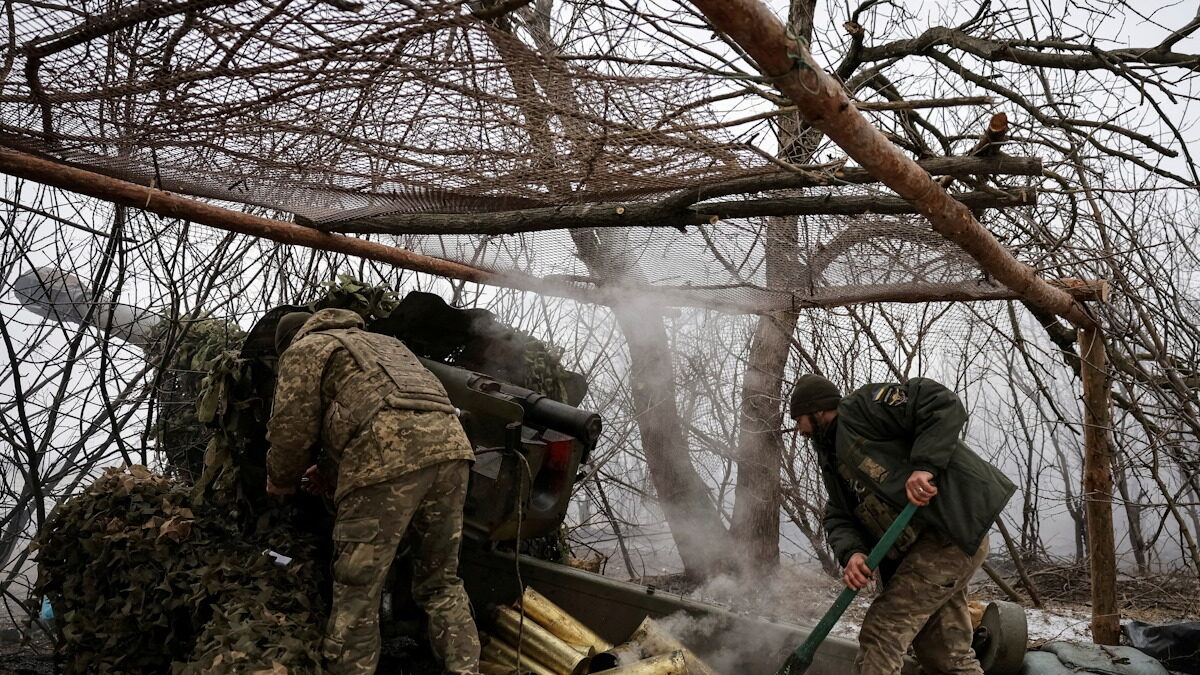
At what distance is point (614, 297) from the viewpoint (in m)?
6.01

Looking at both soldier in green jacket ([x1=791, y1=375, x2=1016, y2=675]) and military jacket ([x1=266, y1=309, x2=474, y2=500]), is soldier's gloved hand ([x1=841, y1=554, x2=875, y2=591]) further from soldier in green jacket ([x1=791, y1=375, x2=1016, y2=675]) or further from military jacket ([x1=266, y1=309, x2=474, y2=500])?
military jacket ([x1=266, y1=309, x2=474, y2=500])

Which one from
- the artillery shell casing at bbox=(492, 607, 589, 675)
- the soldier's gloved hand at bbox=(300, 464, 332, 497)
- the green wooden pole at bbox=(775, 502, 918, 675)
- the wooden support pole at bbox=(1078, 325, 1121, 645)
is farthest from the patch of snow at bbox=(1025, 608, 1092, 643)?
the soldier's gloved hand at bbox=(300, 464, 332, 497)

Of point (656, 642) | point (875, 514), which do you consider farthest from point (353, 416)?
point (875, 514)

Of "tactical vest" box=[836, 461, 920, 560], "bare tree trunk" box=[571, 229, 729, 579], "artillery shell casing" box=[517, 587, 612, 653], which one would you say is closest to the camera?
"tactical vest" box=[836, 461, 920, 560]

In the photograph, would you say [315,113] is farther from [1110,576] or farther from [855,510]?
[1110,576]

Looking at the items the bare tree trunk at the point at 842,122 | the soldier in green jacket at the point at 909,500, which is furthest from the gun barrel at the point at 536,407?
the bare tree trunk at the point at 842,122

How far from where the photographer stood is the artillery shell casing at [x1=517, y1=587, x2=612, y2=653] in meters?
4.25

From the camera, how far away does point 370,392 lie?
3742mm

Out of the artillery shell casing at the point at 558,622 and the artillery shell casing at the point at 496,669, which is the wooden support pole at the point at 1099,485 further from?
the artillery shell casing at the point at 496,669

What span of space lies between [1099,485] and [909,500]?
7.67 feet

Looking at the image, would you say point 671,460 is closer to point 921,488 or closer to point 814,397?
point 814,397

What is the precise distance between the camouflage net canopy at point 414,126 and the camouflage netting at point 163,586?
173 cm

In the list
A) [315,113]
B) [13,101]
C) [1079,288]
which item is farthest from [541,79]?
[1079,288]

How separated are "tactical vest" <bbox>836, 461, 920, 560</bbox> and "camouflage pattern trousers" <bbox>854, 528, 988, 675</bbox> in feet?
0.16
